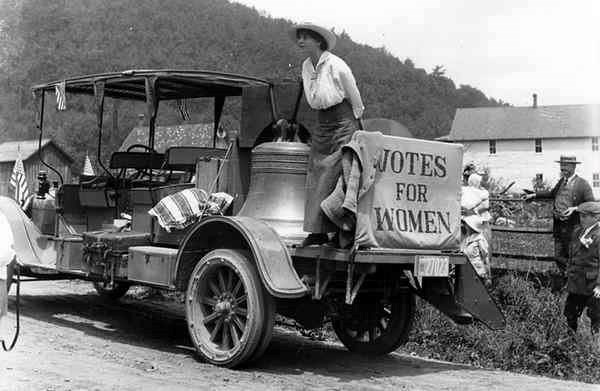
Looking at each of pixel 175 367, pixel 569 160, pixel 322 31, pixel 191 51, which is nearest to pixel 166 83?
pixel 322 31

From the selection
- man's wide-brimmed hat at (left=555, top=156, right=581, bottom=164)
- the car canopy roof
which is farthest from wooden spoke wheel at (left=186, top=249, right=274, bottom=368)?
man's wide-brimmed hat at (left=555, top=156, right=581, bottom=164)

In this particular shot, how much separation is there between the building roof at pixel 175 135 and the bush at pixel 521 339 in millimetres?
4287

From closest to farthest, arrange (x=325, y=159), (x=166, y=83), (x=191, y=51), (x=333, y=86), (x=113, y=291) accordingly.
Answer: (x=325, y=159), (x=333, y=86), (x=166, y=83), (x=113, y=291), (x=191, y=51)

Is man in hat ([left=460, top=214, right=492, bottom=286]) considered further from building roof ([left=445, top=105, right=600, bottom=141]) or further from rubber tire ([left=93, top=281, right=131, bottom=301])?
building roof ([left=445, top=105, right=600, bottom=141])

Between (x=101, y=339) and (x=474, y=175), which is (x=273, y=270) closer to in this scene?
(x=101, y=339)

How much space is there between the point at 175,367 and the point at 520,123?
67.6m

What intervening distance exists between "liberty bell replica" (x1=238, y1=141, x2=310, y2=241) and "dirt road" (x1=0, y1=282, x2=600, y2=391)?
4.27 feet

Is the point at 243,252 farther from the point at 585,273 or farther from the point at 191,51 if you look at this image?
the point at 191,51

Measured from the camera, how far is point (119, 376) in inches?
246

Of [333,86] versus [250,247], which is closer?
[250,247]

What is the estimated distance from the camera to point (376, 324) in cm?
807

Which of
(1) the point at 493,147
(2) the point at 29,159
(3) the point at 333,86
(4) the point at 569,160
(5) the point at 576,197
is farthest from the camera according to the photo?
(1) the point at 493,147

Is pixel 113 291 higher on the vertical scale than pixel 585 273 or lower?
lower

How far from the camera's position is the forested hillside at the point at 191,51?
85.2 metres
